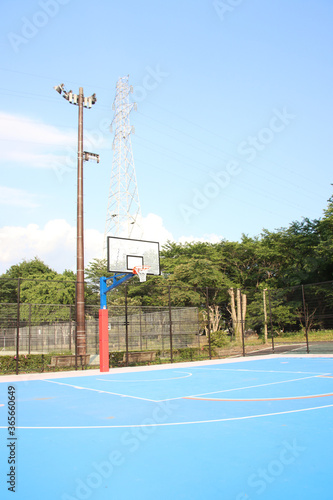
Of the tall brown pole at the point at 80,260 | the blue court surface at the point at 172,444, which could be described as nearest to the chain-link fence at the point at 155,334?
the tall brown pole at the point at 80,260

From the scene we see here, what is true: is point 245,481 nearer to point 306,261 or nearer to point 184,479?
point 184,479

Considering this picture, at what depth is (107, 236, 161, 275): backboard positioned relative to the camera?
14953 mm

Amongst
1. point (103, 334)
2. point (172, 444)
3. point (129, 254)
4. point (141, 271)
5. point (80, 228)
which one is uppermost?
point (80, 228)

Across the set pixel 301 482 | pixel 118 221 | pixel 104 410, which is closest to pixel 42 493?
pixel 301 482

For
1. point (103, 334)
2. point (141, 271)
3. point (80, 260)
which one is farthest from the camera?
point (80, 260)

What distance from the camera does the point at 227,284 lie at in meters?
39.2

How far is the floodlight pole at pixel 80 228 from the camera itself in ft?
55.0

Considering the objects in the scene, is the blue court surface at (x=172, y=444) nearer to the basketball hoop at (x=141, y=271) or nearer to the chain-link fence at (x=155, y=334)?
the basketball hoop at (x=141, y=271)

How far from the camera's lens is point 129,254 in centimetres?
1554

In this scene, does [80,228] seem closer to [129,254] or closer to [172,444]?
[129,254]

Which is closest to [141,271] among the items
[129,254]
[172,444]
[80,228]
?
[129,254]

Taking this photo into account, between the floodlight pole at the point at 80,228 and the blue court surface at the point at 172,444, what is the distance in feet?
24.1

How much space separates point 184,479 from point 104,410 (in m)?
3.72

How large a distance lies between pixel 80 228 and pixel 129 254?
151 inches
